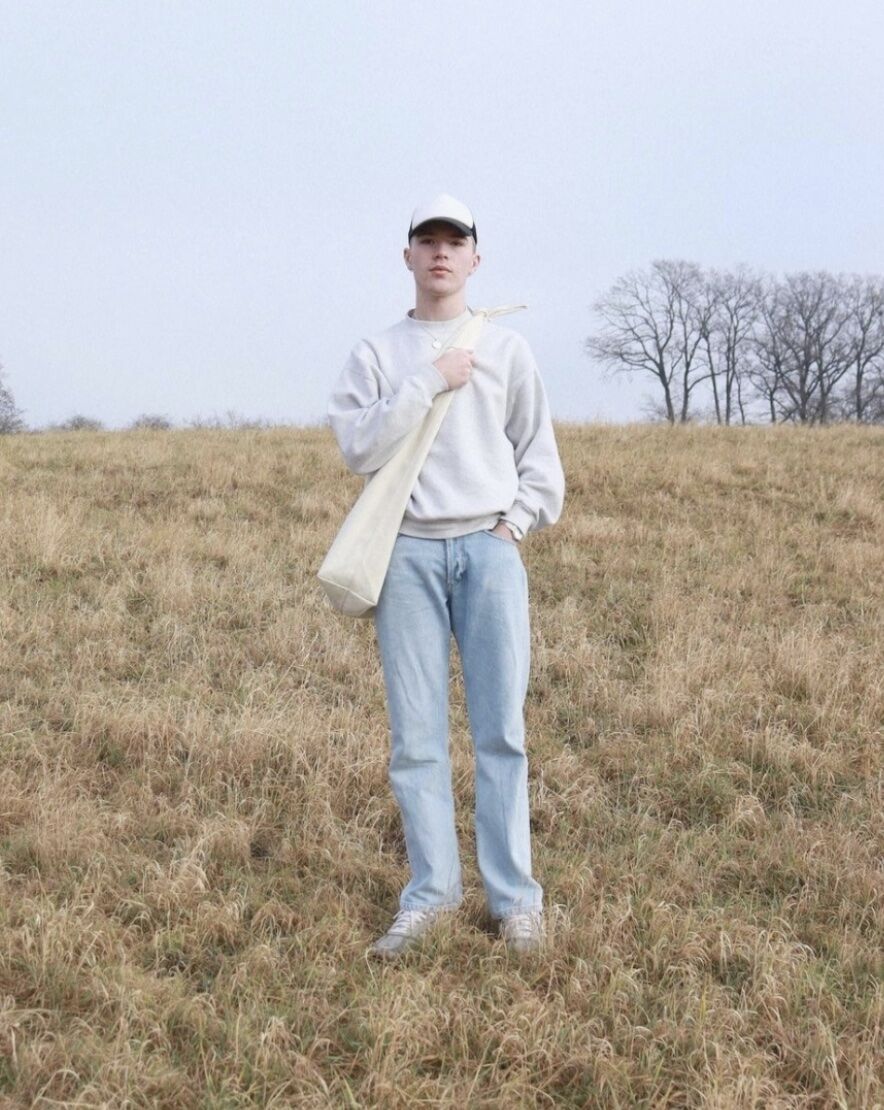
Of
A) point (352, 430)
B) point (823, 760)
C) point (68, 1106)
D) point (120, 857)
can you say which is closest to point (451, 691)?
point (823, 760)

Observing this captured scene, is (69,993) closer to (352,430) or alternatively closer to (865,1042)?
(352,430)

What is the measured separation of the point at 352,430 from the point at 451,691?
3.01 m

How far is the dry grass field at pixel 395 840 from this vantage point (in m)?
2.56

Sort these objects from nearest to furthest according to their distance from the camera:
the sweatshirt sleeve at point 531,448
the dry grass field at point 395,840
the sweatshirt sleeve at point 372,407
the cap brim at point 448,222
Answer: the dry grass field at point 395,840, the sweatshirt sleeve at point 372,407, the cap brim at point 448,222, the sweatshirt sleeve at point 531,448

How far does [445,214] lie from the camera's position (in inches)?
119

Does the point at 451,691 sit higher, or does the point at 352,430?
the point at 352,430

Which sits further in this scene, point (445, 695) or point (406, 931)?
point (445, 695)

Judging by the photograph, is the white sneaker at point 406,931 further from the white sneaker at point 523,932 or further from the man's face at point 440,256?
the man's face at point 440,256

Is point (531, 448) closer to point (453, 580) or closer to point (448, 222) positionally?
point (453, 580)

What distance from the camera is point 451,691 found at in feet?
18.8

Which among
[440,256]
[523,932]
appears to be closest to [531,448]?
[440,256]

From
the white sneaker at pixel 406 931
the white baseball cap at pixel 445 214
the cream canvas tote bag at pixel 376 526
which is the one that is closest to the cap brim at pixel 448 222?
the white baseball cap at pixel 445 214

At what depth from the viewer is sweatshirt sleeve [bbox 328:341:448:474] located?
2.89 metres

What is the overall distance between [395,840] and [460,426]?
6.37 ft
